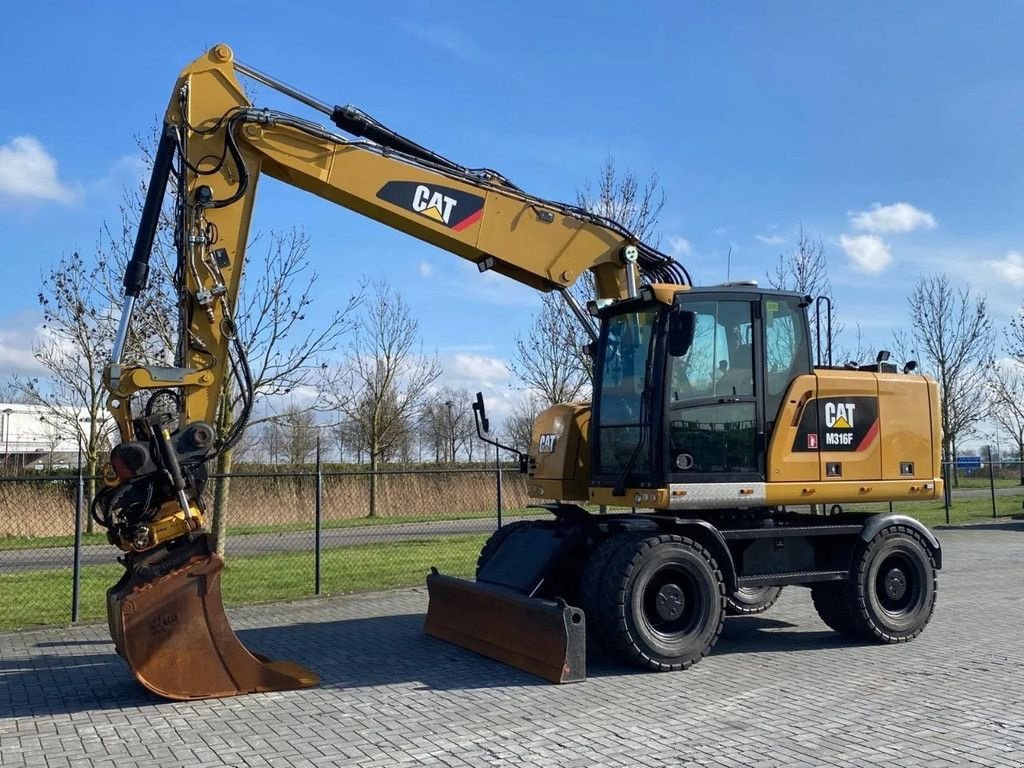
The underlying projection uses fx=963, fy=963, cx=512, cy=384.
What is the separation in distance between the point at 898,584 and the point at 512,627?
3.88 metres

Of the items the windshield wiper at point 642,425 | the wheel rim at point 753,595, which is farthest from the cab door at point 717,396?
the wheel rim at point 753,595

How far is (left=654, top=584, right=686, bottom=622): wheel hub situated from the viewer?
791 centimetres

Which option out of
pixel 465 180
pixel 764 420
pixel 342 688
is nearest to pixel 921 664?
pixel 764 420

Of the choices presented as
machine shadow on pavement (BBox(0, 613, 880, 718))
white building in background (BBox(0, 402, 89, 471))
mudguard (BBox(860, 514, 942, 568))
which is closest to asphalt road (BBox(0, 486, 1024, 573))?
white building in background (BBox(0, 402, 89, 471))

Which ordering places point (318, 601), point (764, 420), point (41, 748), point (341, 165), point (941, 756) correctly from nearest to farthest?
point (941, 756)
point (41, 748)
point (341, 165)
point (764, 420)
point (318, 601)

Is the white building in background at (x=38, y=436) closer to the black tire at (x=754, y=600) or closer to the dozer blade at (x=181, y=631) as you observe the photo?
the dozer blade at (x=181, y=631)

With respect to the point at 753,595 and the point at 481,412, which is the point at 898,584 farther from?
the point at 481,412

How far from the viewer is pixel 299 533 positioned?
20.7 metres

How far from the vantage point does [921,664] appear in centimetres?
809

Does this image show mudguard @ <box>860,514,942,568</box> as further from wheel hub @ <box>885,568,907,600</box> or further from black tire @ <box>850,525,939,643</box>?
wheel hub @ <box>885,568,907,600</box>

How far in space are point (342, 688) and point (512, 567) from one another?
185cm

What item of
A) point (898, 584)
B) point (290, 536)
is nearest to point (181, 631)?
point (898, 584)

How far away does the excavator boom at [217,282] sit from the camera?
6.92 m

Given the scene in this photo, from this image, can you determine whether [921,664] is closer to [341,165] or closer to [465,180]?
[465,180]
